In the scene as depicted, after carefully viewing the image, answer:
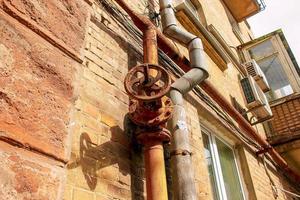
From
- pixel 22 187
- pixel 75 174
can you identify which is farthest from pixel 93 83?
pixel 22 187

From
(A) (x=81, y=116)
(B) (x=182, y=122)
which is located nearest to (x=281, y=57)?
(B) (x=182, y=122)

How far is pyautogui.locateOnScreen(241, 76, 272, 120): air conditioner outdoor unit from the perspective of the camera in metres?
5.61

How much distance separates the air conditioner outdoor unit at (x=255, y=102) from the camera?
18.4 ft

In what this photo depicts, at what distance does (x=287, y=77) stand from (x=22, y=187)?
8127mm

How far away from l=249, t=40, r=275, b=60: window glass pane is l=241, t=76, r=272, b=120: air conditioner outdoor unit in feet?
8.93

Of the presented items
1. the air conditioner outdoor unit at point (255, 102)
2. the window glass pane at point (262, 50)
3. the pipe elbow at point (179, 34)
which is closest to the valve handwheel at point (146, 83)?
the pipe elbow at point (179, 34)

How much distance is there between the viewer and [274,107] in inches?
289

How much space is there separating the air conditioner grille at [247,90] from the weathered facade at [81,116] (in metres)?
0.91

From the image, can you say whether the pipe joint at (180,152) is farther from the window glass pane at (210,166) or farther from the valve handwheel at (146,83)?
the window glass pane at (210,166)

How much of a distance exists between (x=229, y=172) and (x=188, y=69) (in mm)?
1660

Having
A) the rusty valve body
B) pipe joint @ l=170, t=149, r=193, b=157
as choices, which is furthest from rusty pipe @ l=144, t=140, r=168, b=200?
pipe joint @ l=170, t=149, r=193, b=157

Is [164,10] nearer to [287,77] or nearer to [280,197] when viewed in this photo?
[280,197]

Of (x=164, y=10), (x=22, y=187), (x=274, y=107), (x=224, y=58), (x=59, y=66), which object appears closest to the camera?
(x=22, y=187)

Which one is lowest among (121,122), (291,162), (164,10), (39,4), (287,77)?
(39,4)
